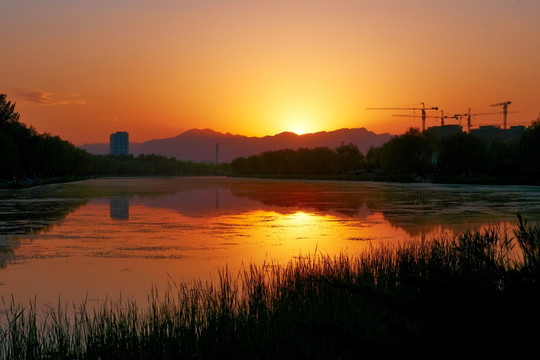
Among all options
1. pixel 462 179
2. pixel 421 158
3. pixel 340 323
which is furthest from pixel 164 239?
pixel 421 158

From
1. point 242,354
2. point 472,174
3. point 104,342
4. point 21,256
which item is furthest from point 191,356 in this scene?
point 472,174

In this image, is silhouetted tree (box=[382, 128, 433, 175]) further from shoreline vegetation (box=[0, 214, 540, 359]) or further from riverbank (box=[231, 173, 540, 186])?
shoreline vegetation (box=[0, 214, 540, 359])

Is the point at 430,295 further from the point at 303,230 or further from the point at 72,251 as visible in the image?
the point at 303,230

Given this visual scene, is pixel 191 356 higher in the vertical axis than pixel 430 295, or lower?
lower

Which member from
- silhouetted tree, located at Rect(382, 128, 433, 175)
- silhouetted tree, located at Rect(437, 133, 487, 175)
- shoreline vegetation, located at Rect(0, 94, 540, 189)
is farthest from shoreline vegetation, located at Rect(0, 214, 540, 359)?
silhouetted tree, located at Rect(382, 128, 433, 175)

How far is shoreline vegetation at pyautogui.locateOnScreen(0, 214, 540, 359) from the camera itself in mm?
3994

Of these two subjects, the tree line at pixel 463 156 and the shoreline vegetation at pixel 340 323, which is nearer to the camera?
the shoreline vegetation at pixel 340 323

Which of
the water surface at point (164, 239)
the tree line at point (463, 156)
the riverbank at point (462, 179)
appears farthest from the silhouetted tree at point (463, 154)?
the water surface at point (164, 239)

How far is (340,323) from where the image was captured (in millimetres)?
9016

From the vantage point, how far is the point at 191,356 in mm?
8789

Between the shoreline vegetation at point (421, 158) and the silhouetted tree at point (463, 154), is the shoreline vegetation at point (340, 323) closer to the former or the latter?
the shoreline vegetation at point (421, 158)

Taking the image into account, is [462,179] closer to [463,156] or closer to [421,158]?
[463,156]

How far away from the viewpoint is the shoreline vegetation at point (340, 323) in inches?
157

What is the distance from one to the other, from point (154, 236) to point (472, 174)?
407ft
